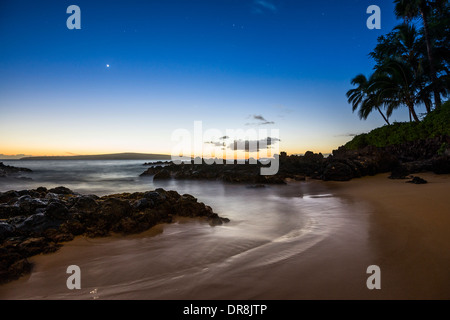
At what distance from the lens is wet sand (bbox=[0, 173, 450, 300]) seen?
6.26 feet

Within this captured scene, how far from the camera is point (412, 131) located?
44.1 ft

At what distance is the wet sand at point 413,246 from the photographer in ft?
6.00

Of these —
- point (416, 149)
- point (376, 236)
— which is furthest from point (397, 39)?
point (376, 236)

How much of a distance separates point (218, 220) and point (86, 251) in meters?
2.22

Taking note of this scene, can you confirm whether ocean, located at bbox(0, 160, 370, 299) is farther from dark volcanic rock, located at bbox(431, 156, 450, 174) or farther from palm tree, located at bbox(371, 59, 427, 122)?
palm tree, located at bbox(371, 59, 427, 122)

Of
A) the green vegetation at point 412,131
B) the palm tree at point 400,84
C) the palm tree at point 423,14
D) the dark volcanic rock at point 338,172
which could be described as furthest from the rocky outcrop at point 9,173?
the palm tree at point 423,14

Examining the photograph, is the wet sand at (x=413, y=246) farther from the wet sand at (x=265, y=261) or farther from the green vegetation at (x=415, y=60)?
the green vegetation at (x=415, y=60)

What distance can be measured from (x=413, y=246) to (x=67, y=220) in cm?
493

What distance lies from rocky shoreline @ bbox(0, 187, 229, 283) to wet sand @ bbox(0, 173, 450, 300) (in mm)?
179

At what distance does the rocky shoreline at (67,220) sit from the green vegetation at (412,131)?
13.4 meters

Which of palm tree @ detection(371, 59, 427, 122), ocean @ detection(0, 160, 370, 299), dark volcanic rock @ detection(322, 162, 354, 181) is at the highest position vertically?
palm tree @ detection(371, 59, 427, 122)

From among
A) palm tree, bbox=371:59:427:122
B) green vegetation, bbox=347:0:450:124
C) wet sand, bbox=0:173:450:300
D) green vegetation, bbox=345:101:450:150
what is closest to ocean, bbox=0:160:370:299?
wet sand, bbox=0:173:450:300
